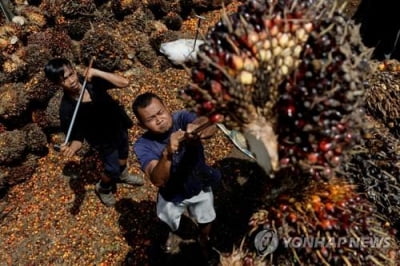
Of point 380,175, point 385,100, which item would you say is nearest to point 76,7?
point 385,100

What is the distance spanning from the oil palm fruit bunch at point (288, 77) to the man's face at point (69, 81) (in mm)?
2107

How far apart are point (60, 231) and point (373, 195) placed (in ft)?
11.1

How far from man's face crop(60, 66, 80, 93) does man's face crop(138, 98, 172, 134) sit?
111 centimetres

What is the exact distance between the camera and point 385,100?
342 centimetres

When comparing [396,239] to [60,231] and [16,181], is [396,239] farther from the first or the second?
[16,181]

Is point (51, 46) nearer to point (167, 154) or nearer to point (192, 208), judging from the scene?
point (192, 208)

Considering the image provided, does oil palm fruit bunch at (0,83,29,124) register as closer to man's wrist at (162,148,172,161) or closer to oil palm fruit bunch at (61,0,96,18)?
oil palm fruit bunch at (61,0,96,18)

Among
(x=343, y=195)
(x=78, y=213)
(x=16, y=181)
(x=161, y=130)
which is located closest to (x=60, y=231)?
(x=78, y=213)

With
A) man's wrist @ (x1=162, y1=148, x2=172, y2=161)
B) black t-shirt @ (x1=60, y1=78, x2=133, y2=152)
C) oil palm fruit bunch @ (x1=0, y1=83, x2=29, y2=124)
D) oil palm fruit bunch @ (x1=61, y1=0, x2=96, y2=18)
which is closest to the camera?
man's wrist @ (x1=162, y1=148, x2=172, y2=161)

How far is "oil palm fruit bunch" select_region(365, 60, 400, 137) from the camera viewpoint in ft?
11.2

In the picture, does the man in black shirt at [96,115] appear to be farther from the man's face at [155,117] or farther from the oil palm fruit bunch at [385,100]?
the oil palm fruit bunch at [385,100]

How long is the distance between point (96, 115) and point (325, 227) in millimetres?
2519

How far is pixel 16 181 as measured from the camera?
511cm

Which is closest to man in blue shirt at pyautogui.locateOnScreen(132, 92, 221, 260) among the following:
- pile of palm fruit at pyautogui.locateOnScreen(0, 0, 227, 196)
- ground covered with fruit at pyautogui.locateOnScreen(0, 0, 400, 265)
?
ground covered with fruit at pyautogui.locateOnScreen(0, 0, 400, 265)
